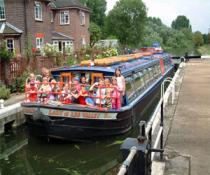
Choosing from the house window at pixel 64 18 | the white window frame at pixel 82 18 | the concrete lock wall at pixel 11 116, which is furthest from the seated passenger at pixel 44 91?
the white window frame at pixel 82 18

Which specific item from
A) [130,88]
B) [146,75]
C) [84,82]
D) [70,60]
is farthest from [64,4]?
[84,82]

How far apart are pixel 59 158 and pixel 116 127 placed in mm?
1916

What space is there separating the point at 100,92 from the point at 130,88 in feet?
7.86

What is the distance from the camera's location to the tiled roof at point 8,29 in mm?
24150

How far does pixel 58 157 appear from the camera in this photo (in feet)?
28.2

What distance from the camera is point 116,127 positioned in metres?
9.43

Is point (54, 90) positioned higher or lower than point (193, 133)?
higher

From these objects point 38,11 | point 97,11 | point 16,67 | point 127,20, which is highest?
point 97,11

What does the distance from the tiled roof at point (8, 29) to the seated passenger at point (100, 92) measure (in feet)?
53.6

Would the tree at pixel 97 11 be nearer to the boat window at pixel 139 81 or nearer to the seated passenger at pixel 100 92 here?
the boat window at pixel 139 81

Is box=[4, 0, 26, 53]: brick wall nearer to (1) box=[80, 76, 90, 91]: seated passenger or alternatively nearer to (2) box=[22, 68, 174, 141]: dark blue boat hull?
(1) box=[80, 76, 90, 91]: seated passenger

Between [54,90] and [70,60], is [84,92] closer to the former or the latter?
[54,90]

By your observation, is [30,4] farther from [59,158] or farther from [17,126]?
[59,158]

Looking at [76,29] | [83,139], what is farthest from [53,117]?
[76,29]
